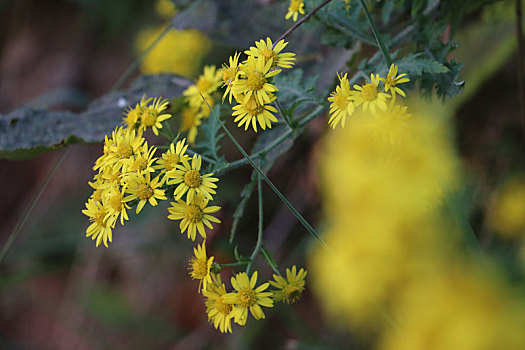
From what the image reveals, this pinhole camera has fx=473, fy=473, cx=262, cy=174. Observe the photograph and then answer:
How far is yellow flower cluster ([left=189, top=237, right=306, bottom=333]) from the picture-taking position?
41.1 inches

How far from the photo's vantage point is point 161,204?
8.35 feet

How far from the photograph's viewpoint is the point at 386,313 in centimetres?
99

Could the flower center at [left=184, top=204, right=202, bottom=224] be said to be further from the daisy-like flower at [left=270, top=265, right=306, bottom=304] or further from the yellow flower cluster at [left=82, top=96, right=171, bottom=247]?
the daisy-like flower at [left=270, top=265, right=306, bottom=304]

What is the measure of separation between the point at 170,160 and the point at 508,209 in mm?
1250

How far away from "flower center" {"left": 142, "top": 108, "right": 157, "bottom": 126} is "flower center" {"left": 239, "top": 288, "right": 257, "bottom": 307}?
1.65 feet

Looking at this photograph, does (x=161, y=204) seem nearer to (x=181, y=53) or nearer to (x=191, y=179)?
(x=181, y=53)

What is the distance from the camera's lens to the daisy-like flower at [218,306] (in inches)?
42.1

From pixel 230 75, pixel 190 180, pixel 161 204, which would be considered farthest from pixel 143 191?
pixel 161 204

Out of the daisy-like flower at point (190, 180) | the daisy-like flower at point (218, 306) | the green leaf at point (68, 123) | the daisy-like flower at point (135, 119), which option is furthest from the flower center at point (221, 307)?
the green leaf at point (68, 123)

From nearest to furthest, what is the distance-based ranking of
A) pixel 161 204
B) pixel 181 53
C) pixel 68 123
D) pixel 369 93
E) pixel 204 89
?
pixel 369 93 < pixel 204 89 < pixel 68 123 < pixel 161 204 < pixel 181 53

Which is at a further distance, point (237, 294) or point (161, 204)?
point (161, 204)

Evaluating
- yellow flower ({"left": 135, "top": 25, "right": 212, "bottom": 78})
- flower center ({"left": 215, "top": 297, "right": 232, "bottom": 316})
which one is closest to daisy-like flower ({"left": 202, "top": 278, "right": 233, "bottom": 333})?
flower center ({"left": 215, "top": 297, "right": 232, "bottom": 316})

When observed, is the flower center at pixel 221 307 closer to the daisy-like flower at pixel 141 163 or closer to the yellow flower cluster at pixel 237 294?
the yellow flower cluster at pixel 237 294

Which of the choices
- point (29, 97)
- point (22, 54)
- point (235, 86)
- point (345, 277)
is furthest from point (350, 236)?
point (22, 54)
